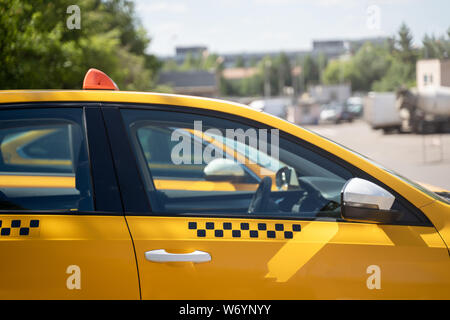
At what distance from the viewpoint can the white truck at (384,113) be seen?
103 feet

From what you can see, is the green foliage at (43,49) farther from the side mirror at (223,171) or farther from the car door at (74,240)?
the car door at (74,240)

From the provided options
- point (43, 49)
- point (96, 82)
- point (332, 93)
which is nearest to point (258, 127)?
point (96, 82)

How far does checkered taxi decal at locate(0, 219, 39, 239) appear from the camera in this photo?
7.00 ft

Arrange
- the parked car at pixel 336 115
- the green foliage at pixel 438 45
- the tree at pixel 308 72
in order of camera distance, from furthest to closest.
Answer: the tree at pixel 308 72 < the parked car at pixel 336 115 < the green foliage at pixel 438 45

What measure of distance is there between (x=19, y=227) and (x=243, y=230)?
0.87m

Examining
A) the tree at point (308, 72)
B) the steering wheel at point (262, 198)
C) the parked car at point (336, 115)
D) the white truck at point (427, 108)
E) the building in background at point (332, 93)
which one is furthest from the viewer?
the tree at point (308, 72)

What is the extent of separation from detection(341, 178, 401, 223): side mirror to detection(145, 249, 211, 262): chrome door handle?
0.59m

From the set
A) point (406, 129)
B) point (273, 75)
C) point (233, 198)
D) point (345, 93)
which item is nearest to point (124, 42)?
point (406, 129)

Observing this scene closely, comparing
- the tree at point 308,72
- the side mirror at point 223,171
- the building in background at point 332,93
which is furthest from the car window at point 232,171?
the tree at point 308,72

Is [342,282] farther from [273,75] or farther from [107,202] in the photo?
[273,75]

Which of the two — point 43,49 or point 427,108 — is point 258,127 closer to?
point 43,49
